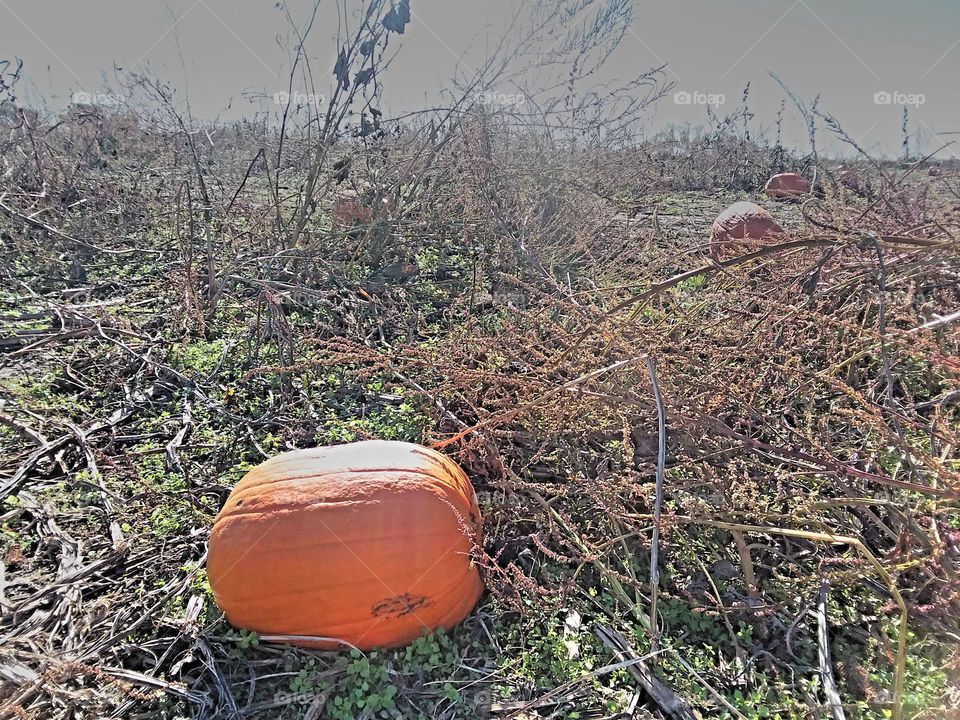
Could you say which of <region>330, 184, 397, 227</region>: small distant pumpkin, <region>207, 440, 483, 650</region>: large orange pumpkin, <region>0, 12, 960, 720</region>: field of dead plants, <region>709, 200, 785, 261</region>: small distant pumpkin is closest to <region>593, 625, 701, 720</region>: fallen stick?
<region>0, 12, 960, 720</region>: field of dead plants

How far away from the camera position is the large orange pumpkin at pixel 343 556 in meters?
1.80

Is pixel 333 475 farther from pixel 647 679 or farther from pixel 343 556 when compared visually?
pixel 647 679

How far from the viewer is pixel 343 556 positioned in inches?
70.7

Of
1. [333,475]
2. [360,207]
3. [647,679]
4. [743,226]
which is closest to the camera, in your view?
[647,679]

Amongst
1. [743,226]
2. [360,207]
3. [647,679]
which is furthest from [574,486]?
[360,207]

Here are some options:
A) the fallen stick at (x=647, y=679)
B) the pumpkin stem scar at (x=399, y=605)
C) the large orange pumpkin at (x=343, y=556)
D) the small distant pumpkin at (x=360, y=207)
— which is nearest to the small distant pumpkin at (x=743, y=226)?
the small distant pumpkin at (x=360, y=207)

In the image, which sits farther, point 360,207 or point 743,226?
point 360,207

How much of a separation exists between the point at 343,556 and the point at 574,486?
86 cm

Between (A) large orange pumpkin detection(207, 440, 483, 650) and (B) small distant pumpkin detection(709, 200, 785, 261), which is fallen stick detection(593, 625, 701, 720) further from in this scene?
(B) small distant pumpkin detection(709, 200, 785, 261)

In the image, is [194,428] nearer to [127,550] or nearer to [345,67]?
[127,550]

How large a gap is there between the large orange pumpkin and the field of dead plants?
0.09 m

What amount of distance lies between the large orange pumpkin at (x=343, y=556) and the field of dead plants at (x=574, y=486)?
0.09 metres

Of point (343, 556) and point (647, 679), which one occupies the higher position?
point (343, 556)

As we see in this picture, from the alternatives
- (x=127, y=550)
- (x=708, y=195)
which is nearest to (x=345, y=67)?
(x=127, y=550)
